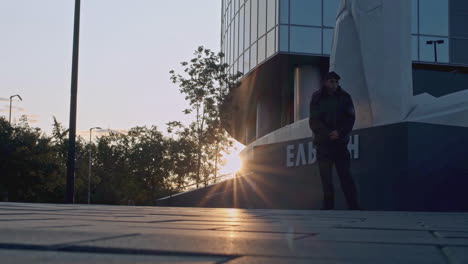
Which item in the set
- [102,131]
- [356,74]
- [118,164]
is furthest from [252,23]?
[102,131]

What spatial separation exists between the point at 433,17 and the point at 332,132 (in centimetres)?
2218

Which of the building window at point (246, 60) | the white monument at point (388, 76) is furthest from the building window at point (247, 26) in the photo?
the white monument at point (388, 76)

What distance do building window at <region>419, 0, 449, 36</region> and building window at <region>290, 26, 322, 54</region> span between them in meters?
4.80

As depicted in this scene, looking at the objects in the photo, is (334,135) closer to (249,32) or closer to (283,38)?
(283,38)

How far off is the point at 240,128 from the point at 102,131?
32.4 meters

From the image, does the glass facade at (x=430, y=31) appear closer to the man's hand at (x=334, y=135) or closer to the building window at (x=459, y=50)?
the building window at (x=459, y=50)

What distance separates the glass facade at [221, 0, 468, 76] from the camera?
27578 millimetres

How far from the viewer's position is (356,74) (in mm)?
14273

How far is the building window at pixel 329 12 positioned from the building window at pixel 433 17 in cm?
391

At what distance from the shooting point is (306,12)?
28.0 m

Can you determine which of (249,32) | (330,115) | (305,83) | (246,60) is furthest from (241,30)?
(330,115)

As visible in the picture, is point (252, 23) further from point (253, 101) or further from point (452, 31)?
point (452, 31)

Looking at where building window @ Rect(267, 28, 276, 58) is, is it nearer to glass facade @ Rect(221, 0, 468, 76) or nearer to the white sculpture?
glass facade @ Rect(221, 0, 468, 76)

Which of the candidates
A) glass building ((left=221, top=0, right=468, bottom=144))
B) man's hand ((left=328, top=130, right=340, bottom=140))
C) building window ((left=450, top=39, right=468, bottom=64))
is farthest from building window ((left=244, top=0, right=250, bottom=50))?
man's hand ((left=328, top=130, right=340, bottom=140))
